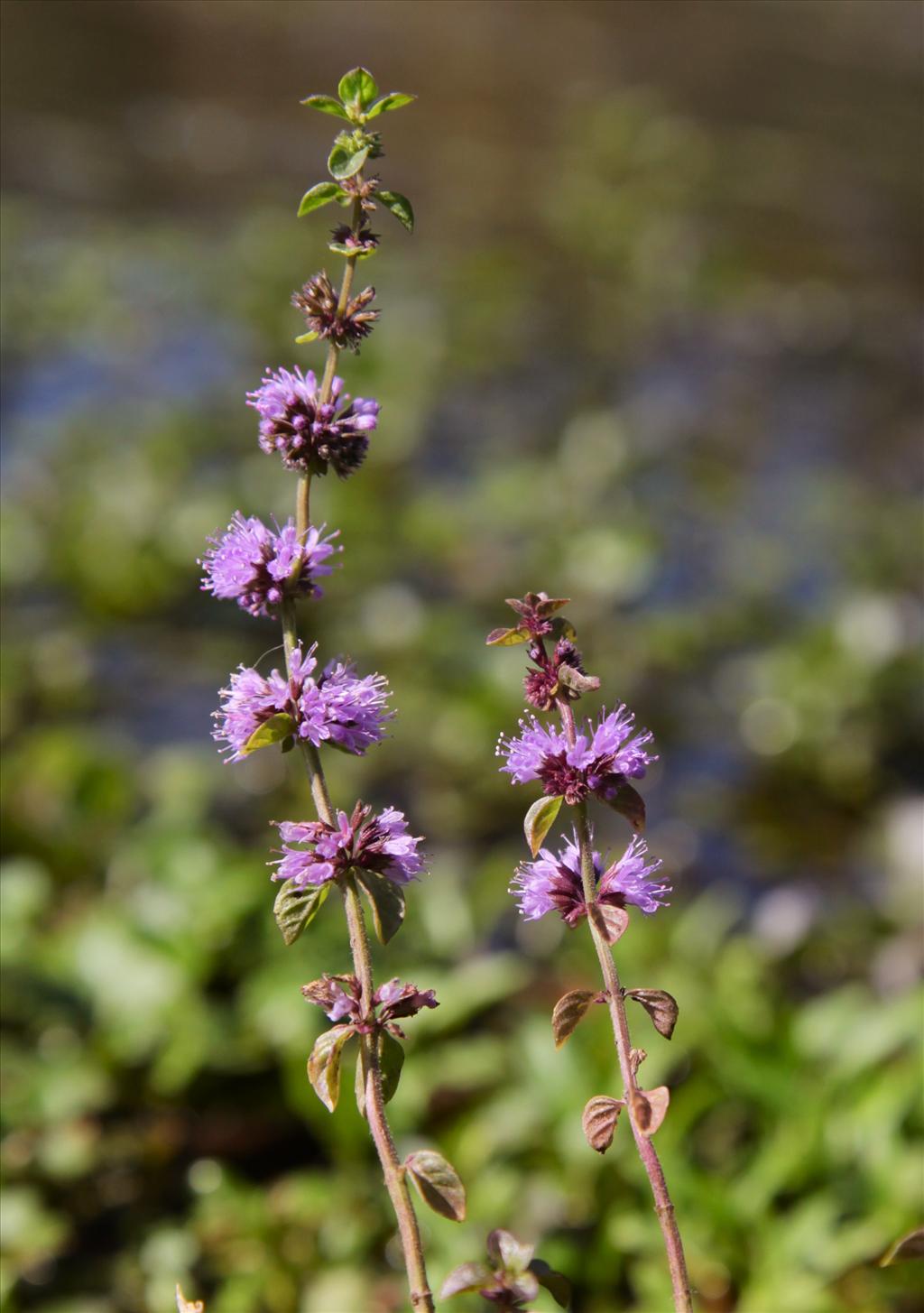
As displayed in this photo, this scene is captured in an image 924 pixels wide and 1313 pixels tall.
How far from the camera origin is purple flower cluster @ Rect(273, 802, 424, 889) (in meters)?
1.28

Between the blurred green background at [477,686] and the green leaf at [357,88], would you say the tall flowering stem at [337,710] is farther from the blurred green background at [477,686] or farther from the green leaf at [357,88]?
the blurred green background at [477,686]

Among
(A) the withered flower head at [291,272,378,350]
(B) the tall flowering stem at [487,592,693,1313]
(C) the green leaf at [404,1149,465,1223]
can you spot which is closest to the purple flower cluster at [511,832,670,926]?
(B) the tall flowering stem at [487,592,693,1313]

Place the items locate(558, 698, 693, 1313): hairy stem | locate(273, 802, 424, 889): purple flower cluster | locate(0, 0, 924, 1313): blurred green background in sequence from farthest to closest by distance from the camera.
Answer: locate(0, 0, 924, 1313): blurred green background
locate(273, 802, 424, 889): purple flower cluster
locate(558, 698, 693, 1313): hairy stem

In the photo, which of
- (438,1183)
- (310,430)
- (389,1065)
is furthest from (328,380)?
(438,1183)

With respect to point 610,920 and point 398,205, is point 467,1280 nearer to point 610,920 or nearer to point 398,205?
point 610,920

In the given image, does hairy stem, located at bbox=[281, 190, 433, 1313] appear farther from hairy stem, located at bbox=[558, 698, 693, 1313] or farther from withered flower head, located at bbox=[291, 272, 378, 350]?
hairy stem, located at bbox=[558, 698, 693, 1313]

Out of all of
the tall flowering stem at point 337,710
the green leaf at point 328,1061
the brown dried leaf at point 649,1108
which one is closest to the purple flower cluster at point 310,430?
the tall flowering stem at point 337,710

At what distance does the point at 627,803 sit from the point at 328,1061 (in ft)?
1.17

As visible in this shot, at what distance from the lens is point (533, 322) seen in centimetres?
895

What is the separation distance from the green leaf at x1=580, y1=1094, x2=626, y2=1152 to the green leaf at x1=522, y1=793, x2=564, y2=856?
239 millimetres

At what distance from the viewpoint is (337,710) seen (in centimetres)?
132

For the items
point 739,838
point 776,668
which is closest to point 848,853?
point 739,838

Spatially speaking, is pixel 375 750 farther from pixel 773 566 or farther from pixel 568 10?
pixel 568 10

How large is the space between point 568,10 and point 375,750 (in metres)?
17.2
